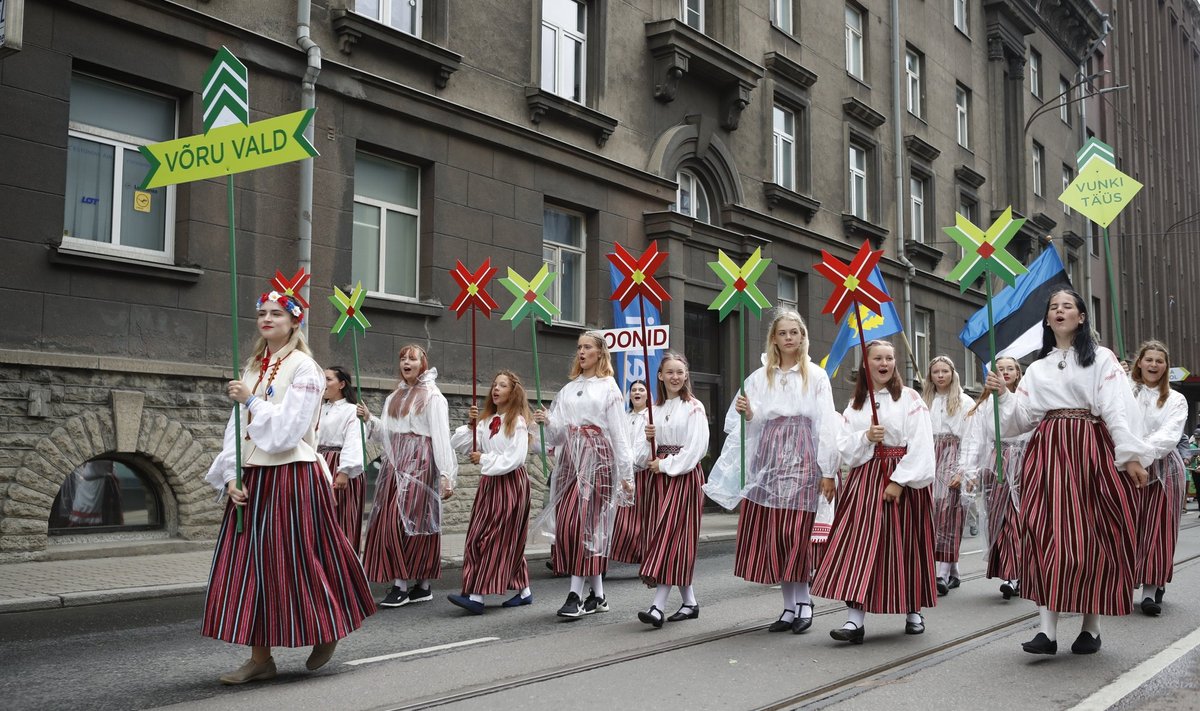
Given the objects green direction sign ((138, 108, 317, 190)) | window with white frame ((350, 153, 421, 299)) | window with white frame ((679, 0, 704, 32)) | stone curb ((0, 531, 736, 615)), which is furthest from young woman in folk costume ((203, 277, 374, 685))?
window with white frame ((679, 0, 704, 32))

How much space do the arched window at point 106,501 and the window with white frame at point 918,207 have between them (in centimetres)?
2058

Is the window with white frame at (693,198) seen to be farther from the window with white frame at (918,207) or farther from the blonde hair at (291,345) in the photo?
the blonde hair at (291,345)

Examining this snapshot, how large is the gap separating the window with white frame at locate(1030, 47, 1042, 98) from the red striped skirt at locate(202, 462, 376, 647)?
3382 cm

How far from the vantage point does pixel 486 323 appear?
51.1ft

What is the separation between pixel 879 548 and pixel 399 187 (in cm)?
953

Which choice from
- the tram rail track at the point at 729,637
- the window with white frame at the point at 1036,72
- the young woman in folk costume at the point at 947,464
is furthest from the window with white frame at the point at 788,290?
the window with white frame at the point at 1036,72

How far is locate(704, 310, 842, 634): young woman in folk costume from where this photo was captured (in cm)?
738

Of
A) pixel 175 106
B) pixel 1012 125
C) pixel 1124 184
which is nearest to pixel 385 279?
pixel 175 106

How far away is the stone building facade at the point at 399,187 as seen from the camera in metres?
10.8

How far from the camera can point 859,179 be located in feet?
84.0

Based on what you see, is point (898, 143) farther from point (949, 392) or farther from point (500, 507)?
point (500, 507)

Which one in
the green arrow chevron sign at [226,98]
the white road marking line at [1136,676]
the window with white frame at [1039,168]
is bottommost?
the white road marking line at [1136,676]

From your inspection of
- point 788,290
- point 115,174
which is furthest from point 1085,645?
point 788,290

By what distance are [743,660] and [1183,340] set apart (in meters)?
52.8
